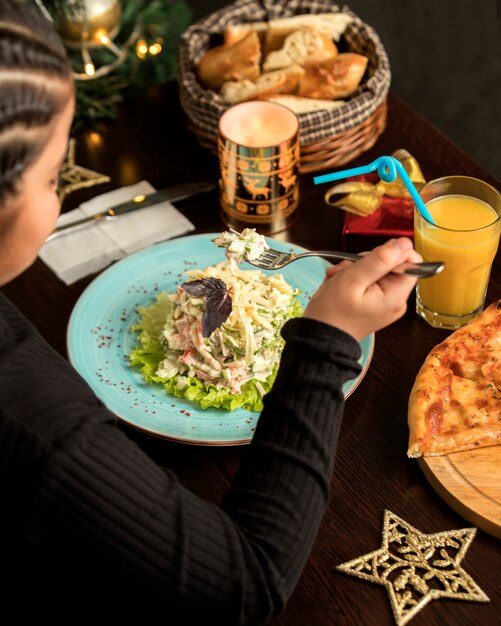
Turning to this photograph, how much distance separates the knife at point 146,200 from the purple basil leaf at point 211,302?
0.56m

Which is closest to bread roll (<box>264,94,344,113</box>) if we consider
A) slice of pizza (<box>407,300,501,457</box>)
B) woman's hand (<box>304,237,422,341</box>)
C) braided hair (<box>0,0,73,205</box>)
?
slice of pizza (<box>407,300,501,457</box>)

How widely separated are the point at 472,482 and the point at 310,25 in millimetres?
1390

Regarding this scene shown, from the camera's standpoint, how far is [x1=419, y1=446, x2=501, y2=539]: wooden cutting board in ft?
3.80

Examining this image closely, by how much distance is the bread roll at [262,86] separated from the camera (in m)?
1.99

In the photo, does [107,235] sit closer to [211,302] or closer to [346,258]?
[211,302]

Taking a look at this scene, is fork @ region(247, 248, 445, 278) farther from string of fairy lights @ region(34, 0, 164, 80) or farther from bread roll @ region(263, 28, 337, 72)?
string of fairy lights @ region(34, 0, 164, 80)

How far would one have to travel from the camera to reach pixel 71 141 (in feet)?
6.88

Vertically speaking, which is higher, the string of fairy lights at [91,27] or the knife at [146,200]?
the string of fairy lights at [91,27]

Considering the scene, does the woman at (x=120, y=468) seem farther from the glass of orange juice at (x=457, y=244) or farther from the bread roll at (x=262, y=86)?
the bread roll at (x=262, y=86)

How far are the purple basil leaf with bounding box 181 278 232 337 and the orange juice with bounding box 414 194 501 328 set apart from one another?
0.40m

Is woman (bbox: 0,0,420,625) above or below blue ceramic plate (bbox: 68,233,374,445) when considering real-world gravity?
above

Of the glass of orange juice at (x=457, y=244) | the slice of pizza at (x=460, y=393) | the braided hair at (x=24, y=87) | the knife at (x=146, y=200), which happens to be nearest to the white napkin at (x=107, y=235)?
the knife at (x=146, y=200)

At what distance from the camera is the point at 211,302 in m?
1.35

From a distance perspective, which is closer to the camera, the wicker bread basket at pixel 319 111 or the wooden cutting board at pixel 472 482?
the wooden cutting board at pixel 472 482
